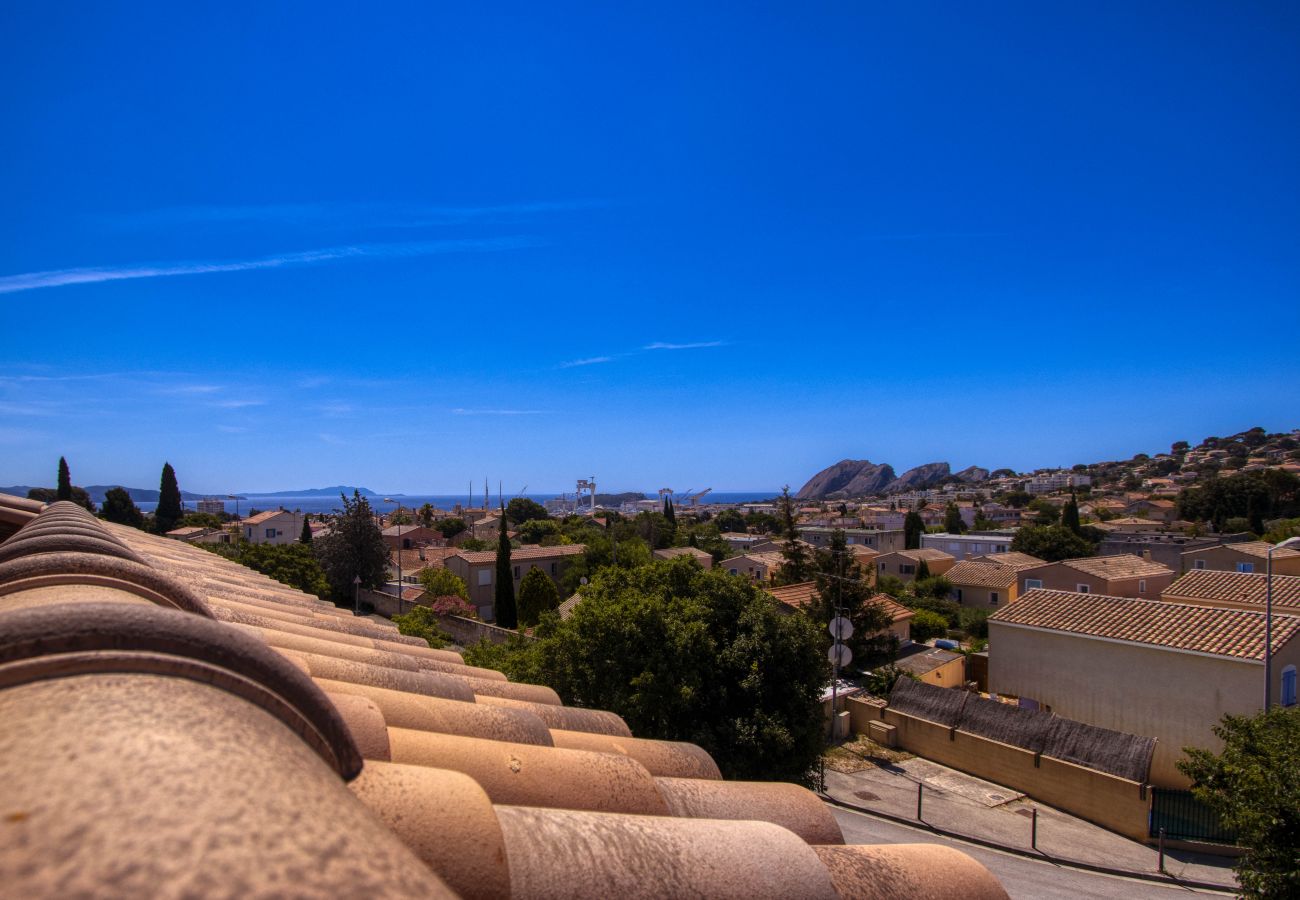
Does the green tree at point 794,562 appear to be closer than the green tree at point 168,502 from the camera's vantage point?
Yes

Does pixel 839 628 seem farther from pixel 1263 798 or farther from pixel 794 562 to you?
pixel 794 562

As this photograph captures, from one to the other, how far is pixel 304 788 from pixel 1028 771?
2279 cm

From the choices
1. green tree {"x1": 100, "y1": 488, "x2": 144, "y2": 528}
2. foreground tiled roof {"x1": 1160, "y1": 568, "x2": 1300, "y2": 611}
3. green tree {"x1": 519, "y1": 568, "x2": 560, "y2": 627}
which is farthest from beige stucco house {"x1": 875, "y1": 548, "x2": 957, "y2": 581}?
green tree {"x1": 100, "y1": 488, "x2": 144, "y2": 528}

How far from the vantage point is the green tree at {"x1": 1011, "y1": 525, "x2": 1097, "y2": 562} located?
59.4 metres

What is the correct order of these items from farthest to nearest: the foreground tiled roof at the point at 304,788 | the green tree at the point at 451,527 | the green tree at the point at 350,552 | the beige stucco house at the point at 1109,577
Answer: the green tree at the point at 451,527 < the green tree at the point at 350,552 < the beige stucco house at the point at 1109,577 < the foreground tiled roof at the point at 304,788

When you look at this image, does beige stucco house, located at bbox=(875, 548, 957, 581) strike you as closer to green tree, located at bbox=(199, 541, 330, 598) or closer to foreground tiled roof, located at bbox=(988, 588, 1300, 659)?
foreground tiled roof, located at bbox=(988, 588, 1300, 659)

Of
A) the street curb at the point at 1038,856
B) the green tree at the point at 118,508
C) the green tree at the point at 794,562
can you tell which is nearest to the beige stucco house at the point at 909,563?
the green tree at the point at 794,562

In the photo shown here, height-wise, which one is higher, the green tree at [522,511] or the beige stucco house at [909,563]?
the green tree at [522,511]

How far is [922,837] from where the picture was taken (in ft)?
53.5

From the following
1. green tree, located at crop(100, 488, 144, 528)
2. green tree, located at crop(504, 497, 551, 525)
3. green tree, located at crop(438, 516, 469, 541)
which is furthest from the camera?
green tree, located at crop(504, 497, 551, 525)

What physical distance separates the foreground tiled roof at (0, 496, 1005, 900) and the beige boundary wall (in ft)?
61.6

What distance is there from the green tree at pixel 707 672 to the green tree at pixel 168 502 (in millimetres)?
72205

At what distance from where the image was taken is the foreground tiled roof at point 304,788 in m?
0.91

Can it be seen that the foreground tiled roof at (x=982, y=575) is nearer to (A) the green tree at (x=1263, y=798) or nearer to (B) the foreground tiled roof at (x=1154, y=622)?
(B) the foreground tiled roof at (x=1154, y=622)
